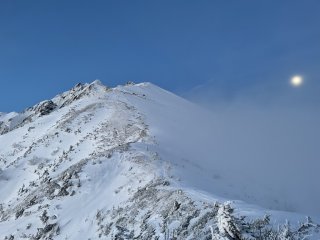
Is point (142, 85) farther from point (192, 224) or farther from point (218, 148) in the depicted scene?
point (192, 224)

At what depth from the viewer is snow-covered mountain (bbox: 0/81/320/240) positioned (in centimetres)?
3484

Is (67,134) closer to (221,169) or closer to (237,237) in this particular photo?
(221,169)

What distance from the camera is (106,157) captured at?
53719 mm

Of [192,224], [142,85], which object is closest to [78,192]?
[192,224]

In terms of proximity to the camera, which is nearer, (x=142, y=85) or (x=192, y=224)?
(x=192, y=224)

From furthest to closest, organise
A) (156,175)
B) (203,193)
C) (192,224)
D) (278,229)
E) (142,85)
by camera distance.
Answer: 1. (142,85)
2. (156,175)
3. (203,193)
4. (192,224)
5. (278,229)

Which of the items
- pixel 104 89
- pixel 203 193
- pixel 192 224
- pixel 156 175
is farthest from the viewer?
pixel 104 89

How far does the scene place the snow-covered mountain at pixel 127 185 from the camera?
114 ft

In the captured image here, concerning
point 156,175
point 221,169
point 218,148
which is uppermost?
point 218,148

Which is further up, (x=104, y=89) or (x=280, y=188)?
(x=104, y=89)

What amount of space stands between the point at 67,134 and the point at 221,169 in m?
25.2

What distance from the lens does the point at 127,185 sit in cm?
4741

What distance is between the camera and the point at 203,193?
41500mm

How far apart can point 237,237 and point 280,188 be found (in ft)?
115
